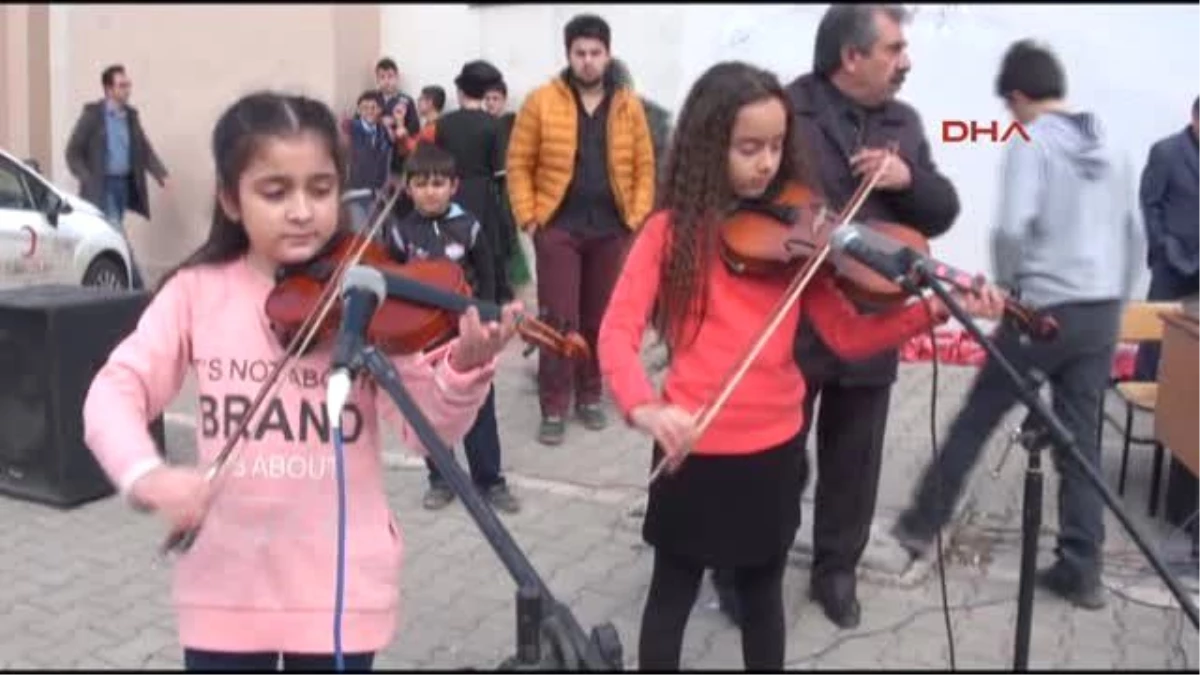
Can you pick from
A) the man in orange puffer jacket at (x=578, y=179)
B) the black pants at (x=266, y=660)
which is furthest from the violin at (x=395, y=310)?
the man in orange puffer jacket at (x=578, y=179)

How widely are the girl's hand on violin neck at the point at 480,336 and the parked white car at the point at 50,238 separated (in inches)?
164

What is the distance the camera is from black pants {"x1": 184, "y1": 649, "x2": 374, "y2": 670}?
203 centimetres

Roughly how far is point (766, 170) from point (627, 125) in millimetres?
3081

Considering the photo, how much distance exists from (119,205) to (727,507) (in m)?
6.25

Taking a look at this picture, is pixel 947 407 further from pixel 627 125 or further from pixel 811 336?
pixel 811 336

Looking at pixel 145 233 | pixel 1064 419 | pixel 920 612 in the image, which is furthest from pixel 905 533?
pixel 145 233

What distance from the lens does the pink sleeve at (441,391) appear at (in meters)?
1.98

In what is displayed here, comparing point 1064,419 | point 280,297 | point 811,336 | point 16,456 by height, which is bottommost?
point 16,456

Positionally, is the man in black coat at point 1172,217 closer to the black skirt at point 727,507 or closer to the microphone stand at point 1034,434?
the black skirt at point 727,507

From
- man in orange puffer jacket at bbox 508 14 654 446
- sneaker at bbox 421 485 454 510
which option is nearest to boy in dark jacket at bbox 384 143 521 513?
sneaker at bbox 421 485 454 510

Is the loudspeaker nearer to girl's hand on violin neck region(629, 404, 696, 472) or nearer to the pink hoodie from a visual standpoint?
the pink hoodie

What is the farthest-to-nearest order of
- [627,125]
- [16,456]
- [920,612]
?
[627,125] → [16,456] → [920,612]

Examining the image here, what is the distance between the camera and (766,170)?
2.59 m

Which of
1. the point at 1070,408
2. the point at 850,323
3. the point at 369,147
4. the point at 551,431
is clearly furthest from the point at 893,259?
the point at 551,431
